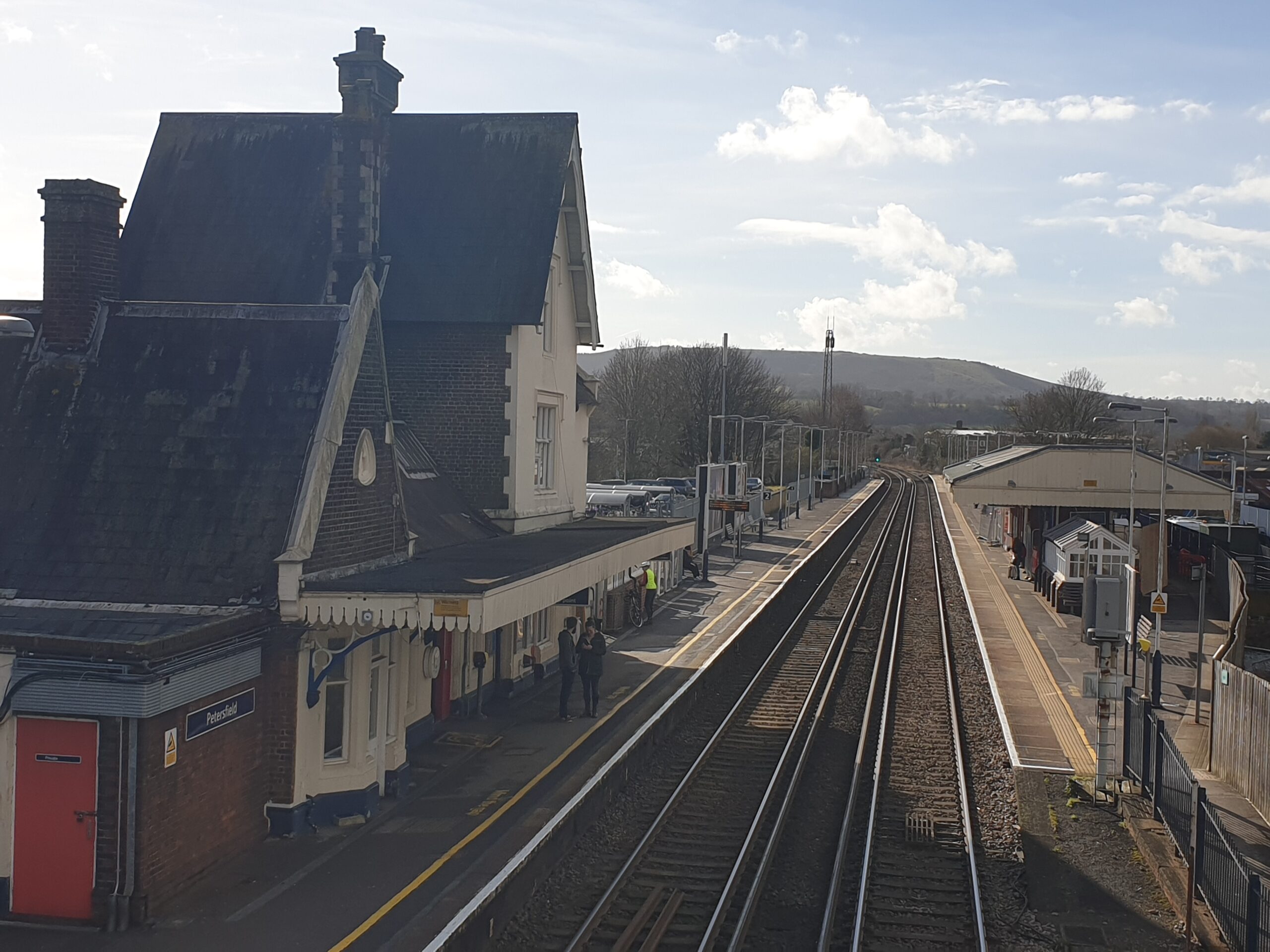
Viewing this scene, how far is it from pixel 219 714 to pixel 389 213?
11309 millimetres

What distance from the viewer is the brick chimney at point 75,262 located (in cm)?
1342

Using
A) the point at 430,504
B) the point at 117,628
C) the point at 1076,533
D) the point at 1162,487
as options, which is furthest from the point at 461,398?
the point at 1076,533

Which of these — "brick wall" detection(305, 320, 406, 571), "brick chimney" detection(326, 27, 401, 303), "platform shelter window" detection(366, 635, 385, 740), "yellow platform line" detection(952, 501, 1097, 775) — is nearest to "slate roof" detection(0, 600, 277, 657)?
"brick wall" detection(305, 320, 406, 571)

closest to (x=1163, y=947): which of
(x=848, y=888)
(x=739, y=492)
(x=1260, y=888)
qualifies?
(x=1260, y=888)

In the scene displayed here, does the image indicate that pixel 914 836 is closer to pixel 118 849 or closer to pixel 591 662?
pixel 591 662

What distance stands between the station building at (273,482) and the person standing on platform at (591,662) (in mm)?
1216

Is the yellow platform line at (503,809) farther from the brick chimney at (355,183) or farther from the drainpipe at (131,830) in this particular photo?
the brick chimney at (355,183)

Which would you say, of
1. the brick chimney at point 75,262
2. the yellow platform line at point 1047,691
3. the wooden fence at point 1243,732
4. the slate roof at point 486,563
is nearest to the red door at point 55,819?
the slate roof at point 486,563

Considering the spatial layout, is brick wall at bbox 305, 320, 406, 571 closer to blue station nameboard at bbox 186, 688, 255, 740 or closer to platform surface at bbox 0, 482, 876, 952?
blue station nameboard at bbox 186, 688, 255, 740

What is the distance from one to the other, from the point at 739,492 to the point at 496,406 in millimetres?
25877

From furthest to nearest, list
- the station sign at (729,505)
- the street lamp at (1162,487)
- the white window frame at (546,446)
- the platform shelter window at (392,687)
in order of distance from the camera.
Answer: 1. the station sign at (729,505)
2. the street lamp at (1162,487)
3. the white window frame at (546,446)
4. the platform shelter window at (392,687)

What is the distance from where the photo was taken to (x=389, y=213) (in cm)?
2002

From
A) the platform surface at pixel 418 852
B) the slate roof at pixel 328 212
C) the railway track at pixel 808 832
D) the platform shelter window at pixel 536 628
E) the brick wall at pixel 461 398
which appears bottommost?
the railway track at pixel 808 832

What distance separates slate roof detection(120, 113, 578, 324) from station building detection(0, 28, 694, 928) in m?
0.05
